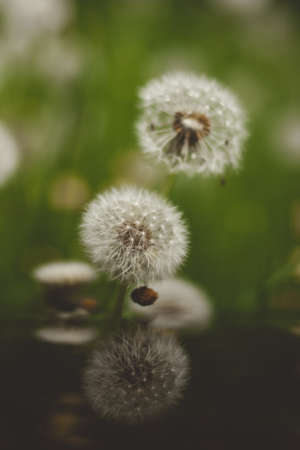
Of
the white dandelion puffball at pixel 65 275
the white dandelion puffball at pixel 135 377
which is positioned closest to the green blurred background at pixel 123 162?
the white dandelion puffball at pixel 65 275

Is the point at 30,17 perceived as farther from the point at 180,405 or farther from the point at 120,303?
the point at 180,405

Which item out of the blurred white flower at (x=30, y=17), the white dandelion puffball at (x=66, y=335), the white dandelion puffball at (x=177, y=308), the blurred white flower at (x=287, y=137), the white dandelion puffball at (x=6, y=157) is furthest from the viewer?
the blurred white flower at (x=287, y=137)

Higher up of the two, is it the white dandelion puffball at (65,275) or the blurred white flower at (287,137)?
the blurred white flower at (287,137)

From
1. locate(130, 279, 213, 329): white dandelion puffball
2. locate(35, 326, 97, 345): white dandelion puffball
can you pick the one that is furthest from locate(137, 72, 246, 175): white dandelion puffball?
locate(35, 326, 97, 345): white dandelion puffball

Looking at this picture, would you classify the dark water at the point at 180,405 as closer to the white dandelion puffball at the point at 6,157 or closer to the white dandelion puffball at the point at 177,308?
the white dandelion puffball at the point at 177,308

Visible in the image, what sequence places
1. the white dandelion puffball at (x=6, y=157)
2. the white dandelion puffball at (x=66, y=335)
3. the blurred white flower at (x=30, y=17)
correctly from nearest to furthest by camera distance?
1. the white dandelion puffball at (x=66, y=335)
2. the white dandelion puffball at (x=6, y=157)
3. the blurred white flower at (x=30, y=17)

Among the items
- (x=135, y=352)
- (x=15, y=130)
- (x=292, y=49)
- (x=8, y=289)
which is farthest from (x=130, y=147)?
(x=292, y=49)

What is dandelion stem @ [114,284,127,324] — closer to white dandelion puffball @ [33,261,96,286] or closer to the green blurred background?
white dandelion puffball @ [33,261,96,286]
